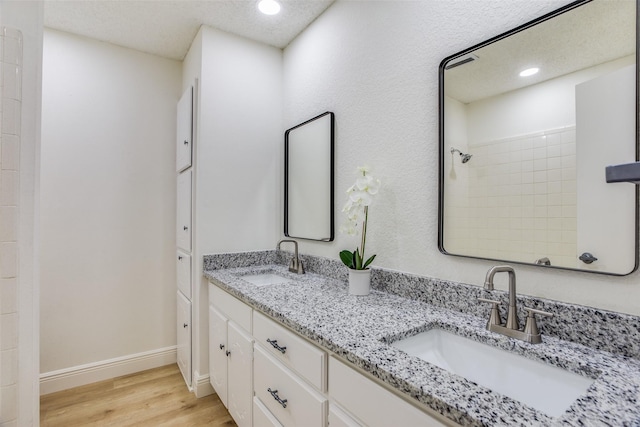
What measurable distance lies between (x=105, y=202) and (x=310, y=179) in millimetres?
1529

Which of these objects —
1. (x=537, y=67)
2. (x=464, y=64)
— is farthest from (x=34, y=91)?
(x=537, y=67)

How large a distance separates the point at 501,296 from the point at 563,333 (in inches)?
7.4

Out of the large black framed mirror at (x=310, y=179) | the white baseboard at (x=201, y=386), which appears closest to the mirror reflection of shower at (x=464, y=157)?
the large black framed mirror at (x=310, y=179)

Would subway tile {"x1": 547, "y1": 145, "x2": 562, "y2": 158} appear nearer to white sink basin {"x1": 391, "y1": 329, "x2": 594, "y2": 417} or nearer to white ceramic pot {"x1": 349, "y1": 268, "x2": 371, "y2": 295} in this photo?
white sink basin {"x1": 391, "y1": 329, "x2": 594, "y2": 417}

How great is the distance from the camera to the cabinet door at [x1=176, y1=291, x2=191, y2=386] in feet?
7.27

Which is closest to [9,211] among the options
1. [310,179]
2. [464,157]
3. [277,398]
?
[277,398]

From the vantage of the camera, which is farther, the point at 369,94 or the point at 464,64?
the point at 369,94

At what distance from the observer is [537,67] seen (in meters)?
1.05

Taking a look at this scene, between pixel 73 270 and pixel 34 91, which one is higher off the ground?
pixel 34 91

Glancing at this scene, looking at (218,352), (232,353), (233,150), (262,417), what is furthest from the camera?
(233,150)

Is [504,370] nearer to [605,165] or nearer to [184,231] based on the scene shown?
[605,165]

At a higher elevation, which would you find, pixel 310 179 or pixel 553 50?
pixel 553 50

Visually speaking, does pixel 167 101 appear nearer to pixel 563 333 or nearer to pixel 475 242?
pixel 475 242

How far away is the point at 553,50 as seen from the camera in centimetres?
102
